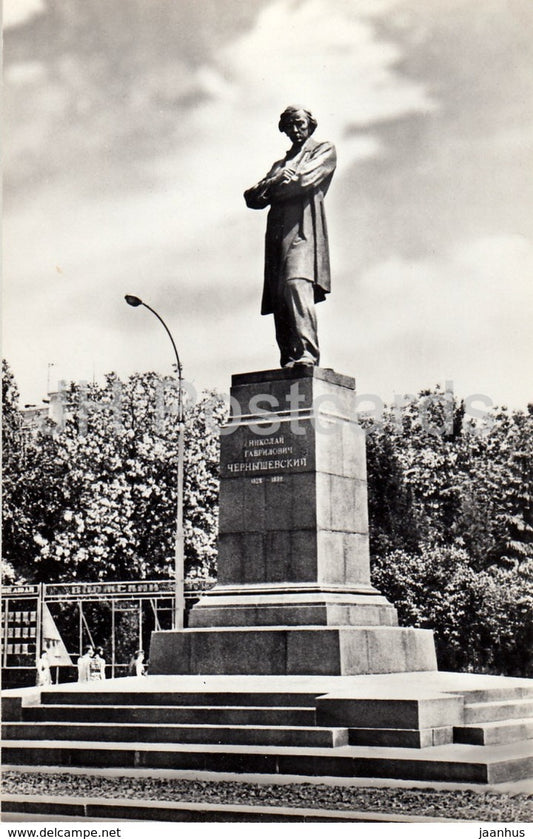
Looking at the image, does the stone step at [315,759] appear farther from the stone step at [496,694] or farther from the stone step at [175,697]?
the stone step at [496,694]

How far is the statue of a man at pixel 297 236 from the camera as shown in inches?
607

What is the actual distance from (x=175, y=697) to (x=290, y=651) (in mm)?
1693

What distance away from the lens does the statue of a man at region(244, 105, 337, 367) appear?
15.4 metres

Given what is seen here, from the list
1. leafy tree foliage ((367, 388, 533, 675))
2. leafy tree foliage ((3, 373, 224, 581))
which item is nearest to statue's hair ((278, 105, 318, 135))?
leafy tree foliage ((3, 373, 224, 581))

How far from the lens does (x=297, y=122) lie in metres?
15.7

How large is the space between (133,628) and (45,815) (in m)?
30.7

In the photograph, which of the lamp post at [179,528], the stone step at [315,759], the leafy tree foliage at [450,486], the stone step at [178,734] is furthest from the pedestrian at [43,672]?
the leafy tree foliage at [450,486]

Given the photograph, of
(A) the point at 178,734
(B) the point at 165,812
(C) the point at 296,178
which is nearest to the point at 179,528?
(C) the point at 296,178

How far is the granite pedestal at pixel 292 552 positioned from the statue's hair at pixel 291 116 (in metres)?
3.72

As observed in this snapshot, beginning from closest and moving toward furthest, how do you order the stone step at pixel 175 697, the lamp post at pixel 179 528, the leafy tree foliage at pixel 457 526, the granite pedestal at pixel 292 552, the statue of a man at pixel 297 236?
the stone step at pixel 175 697
the granite pedestal at pixel 292 552
the statue of a man at pixel 297 236
the lamp post at pixel 179 528
the leafy tree foliage at pixel 457 526

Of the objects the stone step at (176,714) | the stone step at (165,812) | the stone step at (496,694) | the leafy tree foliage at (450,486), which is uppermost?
the leafy tree foliage at (450,486)

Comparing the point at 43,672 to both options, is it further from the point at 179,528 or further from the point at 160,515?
the point at 160,515

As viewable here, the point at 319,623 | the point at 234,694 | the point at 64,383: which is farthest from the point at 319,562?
the point at 64,383

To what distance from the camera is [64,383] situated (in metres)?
39.3
